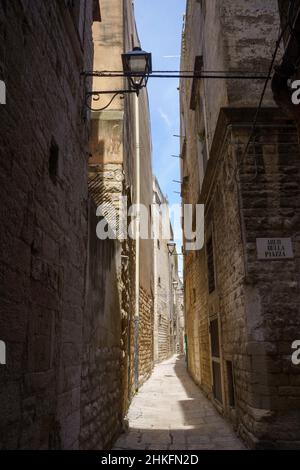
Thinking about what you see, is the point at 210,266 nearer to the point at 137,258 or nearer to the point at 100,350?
the point at 137,258

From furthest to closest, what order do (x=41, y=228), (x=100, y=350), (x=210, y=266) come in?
(x=210, y=266) → (x=100, y=350) → (x=41, y=228)

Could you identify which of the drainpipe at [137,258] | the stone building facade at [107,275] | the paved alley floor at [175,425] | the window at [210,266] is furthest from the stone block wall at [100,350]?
the drainpipe at [137,258]

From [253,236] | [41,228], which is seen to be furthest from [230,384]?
[41,228]

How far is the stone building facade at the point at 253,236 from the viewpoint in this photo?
4.51 m

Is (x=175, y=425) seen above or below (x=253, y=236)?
below

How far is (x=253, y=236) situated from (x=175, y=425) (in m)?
3.26

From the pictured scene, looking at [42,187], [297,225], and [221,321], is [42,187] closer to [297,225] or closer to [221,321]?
[297,225]

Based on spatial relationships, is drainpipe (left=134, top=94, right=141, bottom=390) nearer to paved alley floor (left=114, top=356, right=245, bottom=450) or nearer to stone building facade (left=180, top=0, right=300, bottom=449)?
paved alley floor (left=114, top=356, right=245, bottom=450)

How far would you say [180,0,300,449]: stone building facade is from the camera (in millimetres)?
4512

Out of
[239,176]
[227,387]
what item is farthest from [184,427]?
[239,176]

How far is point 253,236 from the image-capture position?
16.3 feet

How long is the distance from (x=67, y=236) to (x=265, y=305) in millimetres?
2725

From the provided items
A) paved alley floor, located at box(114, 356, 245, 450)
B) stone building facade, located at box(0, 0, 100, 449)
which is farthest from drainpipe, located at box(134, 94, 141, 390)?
stone building facade, located at box(0, 0, 100, 449)

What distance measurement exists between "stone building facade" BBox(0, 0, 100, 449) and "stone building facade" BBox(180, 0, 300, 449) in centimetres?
227
